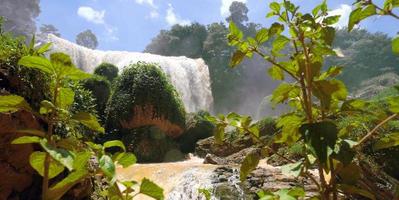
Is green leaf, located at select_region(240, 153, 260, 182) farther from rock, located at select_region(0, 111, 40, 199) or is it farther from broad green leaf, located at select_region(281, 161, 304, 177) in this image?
rock, located at select_region(0, 111, 40, 199)

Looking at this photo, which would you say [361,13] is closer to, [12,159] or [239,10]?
[12,159]

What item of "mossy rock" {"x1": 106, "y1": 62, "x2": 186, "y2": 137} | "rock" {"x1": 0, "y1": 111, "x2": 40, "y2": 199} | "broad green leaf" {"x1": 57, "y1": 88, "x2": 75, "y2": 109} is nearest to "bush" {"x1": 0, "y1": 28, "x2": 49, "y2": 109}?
"rock" {"x1": 0, "y1": 111, "x2": 40, "y2": 199}

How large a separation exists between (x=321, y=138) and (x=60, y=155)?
0.62 meters

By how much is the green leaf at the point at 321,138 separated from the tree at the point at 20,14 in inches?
1435

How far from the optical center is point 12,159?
285cm

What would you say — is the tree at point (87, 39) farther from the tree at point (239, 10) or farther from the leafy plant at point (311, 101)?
the leafy plant at point (311, 101)

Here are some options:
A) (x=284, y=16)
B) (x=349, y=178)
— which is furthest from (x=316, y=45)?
(x=349, y=178)

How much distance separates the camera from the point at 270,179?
6.36 metres

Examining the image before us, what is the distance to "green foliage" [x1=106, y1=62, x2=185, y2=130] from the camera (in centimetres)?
1411

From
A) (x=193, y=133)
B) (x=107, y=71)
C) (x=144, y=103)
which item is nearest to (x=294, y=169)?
(x=144, y=103)

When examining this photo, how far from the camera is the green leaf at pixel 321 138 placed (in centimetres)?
91

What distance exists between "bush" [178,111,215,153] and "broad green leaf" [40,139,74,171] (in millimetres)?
14097

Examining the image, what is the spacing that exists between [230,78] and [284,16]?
134ft

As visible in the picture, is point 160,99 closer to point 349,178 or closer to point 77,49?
point 77,49
